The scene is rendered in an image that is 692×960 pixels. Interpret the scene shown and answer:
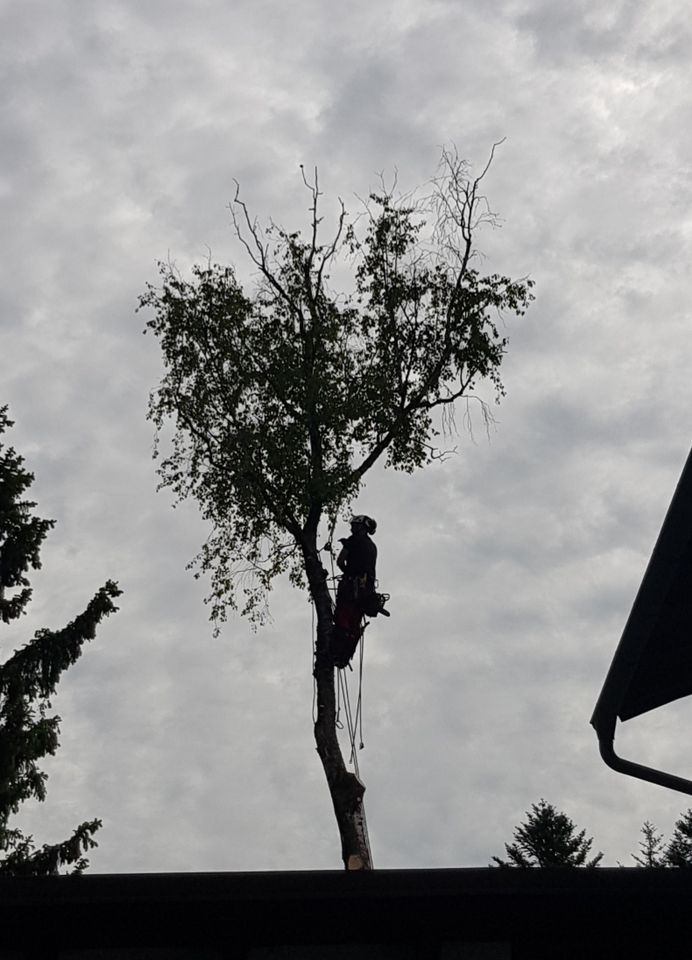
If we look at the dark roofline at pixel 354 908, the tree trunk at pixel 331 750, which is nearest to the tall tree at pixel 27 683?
the tree trunk at pixel 331 750

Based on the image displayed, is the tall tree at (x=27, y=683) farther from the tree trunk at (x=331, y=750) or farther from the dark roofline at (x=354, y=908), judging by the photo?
the dark roofline at (x=354, y=908)

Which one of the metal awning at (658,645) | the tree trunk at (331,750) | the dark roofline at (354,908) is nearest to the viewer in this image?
the metal awning at (658,645)

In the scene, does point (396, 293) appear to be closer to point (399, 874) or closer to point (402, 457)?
point (402, 457)

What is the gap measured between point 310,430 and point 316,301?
2608 mm

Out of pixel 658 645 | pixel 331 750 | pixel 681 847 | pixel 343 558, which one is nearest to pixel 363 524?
pixel 343 558

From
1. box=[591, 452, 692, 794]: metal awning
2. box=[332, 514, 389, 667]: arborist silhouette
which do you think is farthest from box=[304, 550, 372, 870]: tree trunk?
box=[591, 452, 692, 794]: metal awning

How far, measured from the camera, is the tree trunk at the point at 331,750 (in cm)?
1545

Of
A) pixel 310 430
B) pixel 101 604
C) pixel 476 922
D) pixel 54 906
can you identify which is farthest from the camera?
pixel 101 604

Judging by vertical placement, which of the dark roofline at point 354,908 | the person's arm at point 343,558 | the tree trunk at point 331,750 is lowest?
the dark roofline at point 354,908

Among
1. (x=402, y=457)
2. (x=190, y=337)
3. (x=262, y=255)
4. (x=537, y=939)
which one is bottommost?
(x=537, y=939)

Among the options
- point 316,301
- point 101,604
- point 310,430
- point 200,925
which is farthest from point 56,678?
point 200,925

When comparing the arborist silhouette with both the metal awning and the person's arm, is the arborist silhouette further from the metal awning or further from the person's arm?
the metal awning

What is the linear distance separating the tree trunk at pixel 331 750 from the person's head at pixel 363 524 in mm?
2057

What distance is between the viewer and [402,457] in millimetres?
19750
